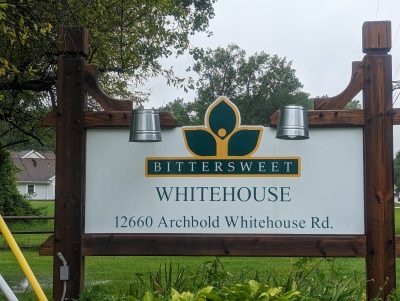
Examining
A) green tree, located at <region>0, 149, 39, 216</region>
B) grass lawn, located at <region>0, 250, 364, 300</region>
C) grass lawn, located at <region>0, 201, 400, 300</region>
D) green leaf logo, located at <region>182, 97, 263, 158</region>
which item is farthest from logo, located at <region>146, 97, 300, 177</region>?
green tree, located at <region>0, 149, 39, 216</region>

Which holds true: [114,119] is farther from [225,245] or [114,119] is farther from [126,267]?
[126,267]

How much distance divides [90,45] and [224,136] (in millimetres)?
4530

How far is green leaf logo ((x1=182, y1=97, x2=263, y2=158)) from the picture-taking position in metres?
6.40

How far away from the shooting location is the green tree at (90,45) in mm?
8148

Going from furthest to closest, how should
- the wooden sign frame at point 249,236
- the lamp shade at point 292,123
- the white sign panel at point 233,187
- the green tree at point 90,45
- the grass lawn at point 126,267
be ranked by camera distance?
the grass lawn at point 126,267
the green tree at point 90,45
the white sign panel at point 233,187
the wooden sign frame at point 249,236
the lamp shade at point 292,123

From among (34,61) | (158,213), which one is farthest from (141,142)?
(34,61)

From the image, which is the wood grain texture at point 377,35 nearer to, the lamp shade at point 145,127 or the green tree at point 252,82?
the lamp shade at point 145,127

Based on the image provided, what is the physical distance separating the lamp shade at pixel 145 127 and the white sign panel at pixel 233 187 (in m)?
0.23

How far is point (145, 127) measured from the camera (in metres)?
6.20

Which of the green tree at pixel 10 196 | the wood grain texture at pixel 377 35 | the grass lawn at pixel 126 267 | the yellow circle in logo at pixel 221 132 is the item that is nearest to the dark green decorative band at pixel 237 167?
the yellow circle in logo at pixel 221 132

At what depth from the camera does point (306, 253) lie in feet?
20.6

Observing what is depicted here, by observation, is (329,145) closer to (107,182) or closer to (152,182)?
(152,182)

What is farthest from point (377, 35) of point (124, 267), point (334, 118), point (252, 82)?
point (252, 82)

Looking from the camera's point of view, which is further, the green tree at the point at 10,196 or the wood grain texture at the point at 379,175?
the green tree at the point at 10,196
